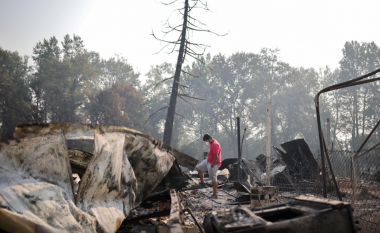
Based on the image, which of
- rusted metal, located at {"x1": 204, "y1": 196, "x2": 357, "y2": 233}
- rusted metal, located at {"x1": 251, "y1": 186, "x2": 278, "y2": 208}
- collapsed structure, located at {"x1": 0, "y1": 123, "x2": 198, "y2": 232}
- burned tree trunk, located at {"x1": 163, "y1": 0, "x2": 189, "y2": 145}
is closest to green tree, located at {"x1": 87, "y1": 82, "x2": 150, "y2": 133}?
burned tree trunk, located at {"x1": 163, "y1": 0, "x2": 189, "y2": 145}

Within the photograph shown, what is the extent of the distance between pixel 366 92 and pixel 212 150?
46.7 m

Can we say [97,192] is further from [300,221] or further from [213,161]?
[213,161]

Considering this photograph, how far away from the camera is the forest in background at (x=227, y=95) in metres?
39.9

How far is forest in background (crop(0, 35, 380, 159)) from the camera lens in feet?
131

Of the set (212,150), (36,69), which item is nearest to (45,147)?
(212,150)

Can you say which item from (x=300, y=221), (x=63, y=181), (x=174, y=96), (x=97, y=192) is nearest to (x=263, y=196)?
(x=97, y=192)

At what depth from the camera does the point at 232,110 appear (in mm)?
51156

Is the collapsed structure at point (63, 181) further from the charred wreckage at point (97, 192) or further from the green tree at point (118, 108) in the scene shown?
the green tree at point (118, 108)

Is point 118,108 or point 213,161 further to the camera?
point 118,108

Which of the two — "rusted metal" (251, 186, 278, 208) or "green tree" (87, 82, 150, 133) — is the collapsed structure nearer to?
"rusted metal" (251, 186, 278, 208)

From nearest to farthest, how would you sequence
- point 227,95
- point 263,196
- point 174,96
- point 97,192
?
point 97,192, point 263,196, point 174,96, point 227,95

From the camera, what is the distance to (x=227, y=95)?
169 feet

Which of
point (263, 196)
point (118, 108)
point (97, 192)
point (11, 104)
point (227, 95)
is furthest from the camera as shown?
point (227, 95)

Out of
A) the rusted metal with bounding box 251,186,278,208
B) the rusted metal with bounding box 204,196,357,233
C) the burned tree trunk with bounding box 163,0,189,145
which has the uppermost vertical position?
the burned tree trunk with bounding box 163,0,189,145
